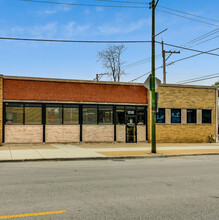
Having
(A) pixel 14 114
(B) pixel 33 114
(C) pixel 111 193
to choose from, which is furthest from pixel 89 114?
(C) pixel 111 193

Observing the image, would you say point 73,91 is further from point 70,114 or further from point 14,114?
point 14,114

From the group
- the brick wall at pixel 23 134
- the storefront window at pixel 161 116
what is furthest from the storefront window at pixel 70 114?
the storefront window at pixel 161 116

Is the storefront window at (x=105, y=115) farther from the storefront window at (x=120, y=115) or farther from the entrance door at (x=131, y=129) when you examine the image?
the entrance door at (x=131, y=129)

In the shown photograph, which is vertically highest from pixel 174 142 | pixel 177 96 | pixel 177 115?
pixel 177 96

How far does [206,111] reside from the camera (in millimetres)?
26922

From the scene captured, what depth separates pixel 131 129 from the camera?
2427 centimetres

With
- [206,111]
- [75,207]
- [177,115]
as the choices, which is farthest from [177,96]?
[75,207]

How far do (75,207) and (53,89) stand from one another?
16.8 m

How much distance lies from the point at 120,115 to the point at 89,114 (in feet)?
8.23

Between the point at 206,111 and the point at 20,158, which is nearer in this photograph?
the point at 20,158

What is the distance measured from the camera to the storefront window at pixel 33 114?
21.4 metres

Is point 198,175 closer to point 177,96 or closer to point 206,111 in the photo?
point 177,96

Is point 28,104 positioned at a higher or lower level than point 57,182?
higher

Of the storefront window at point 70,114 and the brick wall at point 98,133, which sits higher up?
the storefront window at point 70,114
